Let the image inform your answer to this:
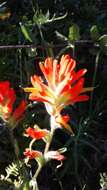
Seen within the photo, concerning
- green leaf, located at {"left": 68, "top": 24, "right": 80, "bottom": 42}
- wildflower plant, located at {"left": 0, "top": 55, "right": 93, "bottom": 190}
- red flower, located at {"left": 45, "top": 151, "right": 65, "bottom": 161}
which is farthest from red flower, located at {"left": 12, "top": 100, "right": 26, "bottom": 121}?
green leaf, located at {"left": 68, "top": 24, "right": 80, "bottom": 42}

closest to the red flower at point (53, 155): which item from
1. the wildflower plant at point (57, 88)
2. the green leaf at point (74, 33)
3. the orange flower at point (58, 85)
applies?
the wildflower plant at point (57, 88)

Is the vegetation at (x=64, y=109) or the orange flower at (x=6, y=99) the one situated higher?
the orange flower at (x=6, y=99)

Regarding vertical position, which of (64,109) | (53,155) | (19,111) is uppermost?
(19,111)

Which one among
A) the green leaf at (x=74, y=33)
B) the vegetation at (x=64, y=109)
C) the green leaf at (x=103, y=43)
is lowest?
the vegetation at (x=64, y=109)

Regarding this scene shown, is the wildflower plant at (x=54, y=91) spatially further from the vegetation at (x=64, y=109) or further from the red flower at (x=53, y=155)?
the vegetation at (x=64, y=109)

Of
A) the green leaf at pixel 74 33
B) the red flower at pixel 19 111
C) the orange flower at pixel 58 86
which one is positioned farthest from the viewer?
the green leaf at pixel 74 33

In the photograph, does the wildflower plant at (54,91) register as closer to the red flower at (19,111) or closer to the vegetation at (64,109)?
the red flower at (19,111)

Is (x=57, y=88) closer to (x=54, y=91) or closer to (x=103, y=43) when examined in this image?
(x=54, y=91)

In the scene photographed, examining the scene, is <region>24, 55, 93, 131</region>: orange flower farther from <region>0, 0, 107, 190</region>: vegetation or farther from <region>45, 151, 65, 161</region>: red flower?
<region>0, 0, 107, 190</region>: vegetation

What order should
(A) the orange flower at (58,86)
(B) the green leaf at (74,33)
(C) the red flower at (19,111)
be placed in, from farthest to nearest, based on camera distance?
(B) the green leaf at (74,33)
(C) the red flower at (19,111)
(A) the orange flower at (58,86)

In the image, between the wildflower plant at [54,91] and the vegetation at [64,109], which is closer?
the wildflower plant at [54,91]

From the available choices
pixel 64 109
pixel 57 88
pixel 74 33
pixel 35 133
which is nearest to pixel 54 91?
pixel 57 88

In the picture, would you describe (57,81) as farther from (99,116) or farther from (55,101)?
(99,116)

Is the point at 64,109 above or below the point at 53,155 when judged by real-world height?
below
